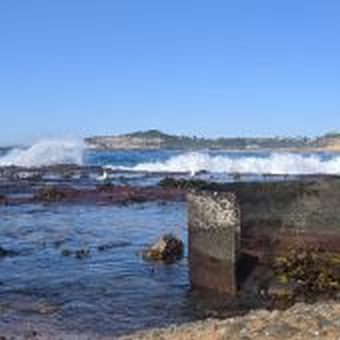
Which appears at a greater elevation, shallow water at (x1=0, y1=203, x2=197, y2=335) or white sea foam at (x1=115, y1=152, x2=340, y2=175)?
white sea foam at (x1=115, y1=152, x2=340, y2=175)

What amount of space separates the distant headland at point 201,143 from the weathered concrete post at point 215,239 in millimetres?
126957

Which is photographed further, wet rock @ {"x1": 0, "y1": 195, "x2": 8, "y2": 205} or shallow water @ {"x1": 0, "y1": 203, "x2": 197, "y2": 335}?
wet rock @ {"x1": 0, "y1": 195, "x2": 8, "y2": 205}

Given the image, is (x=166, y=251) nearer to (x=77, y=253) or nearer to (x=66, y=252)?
(x=77, y=253)

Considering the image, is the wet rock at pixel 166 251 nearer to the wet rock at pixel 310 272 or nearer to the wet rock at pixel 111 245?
the wet rock at pixel 111 245

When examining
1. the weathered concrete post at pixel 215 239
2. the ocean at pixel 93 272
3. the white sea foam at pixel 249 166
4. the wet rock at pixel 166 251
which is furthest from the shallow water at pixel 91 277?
the white sea foam at pixel 249 166

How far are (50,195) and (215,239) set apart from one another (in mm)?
19826

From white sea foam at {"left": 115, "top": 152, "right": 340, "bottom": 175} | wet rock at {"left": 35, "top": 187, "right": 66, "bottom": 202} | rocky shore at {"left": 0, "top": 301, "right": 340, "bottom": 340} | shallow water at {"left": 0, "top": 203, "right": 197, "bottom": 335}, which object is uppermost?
white sea foam at {"left": 115, "top": 152, "right": 340, "bottom": 175}

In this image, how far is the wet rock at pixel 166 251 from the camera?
17.4m

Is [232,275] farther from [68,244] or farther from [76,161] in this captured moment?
[76,161]

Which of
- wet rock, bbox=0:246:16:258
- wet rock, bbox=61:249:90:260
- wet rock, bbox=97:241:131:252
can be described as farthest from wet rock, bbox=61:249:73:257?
wet rock, bbox=0:246:16:258

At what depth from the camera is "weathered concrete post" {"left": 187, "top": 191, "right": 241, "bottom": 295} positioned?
1388cm

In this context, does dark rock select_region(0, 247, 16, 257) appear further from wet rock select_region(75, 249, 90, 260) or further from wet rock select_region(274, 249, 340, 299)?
wet rock select_region(274, 249, 340, 299)

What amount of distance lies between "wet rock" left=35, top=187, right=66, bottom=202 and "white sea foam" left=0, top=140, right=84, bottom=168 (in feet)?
109

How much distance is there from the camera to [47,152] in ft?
236
